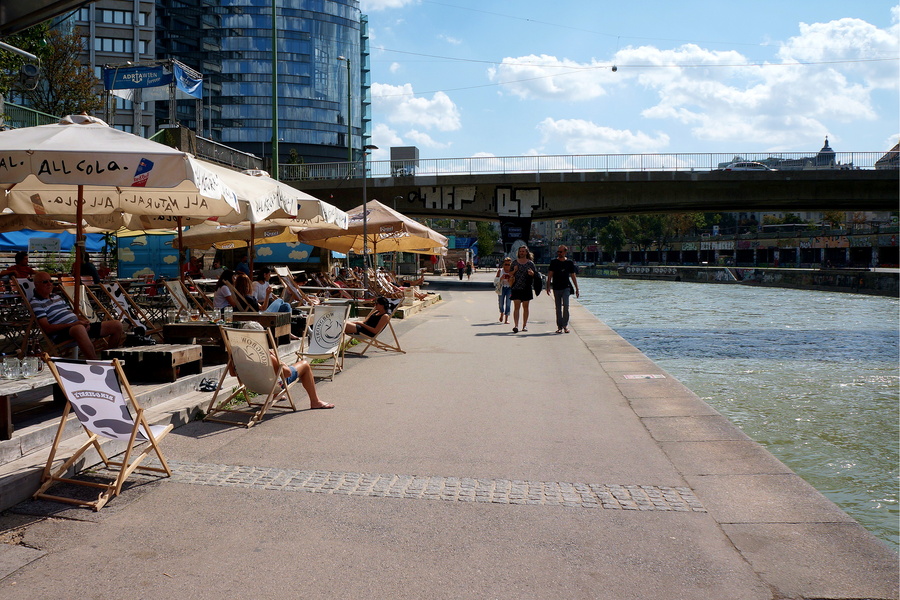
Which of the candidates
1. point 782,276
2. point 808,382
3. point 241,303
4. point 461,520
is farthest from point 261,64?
point 461,520

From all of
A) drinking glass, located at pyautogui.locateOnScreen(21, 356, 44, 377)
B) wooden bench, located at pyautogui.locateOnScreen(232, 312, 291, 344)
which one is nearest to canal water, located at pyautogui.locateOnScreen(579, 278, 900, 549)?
wooden bench, located at pyautogui.locateOnScreen(232, 312, 291, 344)

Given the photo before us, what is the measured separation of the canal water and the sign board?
16.0 meters

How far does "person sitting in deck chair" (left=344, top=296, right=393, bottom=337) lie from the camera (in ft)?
36.6

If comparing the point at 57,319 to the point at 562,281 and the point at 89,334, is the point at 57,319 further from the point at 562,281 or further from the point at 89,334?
the point at 562,281

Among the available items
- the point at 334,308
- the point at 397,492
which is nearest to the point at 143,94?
the point at 334,308

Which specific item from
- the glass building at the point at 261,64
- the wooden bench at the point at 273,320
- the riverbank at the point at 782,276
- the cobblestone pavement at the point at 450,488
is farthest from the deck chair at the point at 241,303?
the glass building at the point at 261,64

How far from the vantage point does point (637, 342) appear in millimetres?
17797

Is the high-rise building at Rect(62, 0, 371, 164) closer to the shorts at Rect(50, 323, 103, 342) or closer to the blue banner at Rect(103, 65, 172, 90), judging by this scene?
the blue banner at Rect(103, 65, 172, 90)

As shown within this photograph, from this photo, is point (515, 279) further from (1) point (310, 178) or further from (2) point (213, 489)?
(1) point (310, 178)

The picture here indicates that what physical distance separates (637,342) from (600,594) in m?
14.7

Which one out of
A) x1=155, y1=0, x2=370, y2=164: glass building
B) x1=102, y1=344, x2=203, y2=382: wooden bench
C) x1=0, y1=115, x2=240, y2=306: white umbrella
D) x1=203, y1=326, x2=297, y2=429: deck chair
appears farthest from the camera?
x1=155, y1=0, x2=370, y2=164: glass building

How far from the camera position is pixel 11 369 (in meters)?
5.75

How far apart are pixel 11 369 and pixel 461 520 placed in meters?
3.65

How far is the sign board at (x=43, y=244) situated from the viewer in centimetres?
2114
